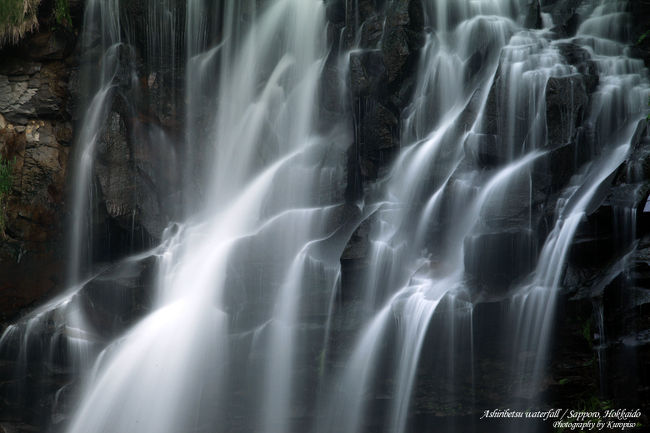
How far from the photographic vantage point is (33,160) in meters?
12.1

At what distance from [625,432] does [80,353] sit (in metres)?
8.06

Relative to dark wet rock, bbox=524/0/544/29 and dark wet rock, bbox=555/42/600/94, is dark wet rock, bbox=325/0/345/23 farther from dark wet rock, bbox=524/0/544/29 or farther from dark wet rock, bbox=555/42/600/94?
dark wet rock, bbox=555/42/600/94

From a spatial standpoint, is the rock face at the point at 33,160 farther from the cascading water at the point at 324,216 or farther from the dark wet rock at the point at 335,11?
the dark wet rock at the point at 335,11

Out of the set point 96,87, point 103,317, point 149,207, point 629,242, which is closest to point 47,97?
point 96,87

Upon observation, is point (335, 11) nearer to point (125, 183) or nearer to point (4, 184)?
point (125, 183)

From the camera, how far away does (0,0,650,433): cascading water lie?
27.8 ft

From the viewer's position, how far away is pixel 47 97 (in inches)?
489

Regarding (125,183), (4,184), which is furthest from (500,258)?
(4,184)

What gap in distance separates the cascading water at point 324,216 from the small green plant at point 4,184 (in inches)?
49.5

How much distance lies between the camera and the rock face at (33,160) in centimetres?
1179

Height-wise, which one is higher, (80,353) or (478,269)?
(478,269)

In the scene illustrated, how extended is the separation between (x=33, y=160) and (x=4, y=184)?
72 cm

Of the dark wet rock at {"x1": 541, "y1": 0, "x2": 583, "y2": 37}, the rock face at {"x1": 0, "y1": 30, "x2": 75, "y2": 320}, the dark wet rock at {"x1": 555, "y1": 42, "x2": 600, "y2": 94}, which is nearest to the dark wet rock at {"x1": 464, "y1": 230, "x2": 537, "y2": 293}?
the dark wet rock at {"x1": 555, "y1": 42, "x2": 600, "y2": 94}

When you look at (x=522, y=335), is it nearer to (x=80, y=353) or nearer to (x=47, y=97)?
(x=80, y=353)
